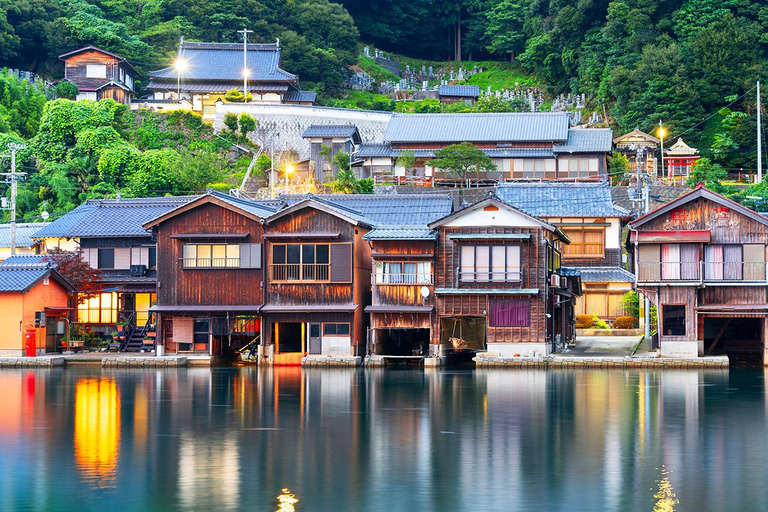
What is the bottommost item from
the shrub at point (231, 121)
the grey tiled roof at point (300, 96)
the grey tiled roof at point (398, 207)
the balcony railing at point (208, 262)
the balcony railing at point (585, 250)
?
the balcony railing at point (208, 262)

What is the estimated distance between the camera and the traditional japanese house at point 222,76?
76.2 metres

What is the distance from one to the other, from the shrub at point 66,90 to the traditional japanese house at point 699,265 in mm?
46346

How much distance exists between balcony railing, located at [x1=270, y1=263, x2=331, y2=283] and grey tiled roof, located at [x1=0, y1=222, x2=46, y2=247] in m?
18.1

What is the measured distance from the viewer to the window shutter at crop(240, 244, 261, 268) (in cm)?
3994

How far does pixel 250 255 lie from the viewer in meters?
40.1

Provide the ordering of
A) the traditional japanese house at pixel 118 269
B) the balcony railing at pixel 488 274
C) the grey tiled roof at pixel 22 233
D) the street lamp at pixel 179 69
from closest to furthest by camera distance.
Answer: the balcony railing at pixel 488 274 < the traditional japanese house at pixel 118 269 < the grey tiled roof at pixel 22 233 < the street lamp at pixel 179 69

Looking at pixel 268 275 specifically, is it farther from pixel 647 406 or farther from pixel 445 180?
pixel 445 180

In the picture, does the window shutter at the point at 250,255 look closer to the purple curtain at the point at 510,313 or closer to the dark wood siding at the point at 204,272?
the dark wood siding at the point at 204,272

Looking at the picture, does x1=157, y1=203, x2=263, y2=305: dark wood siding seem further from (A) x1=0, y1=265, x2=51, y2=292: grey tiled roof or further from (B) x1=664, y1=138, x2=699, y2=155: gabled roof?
(B) x1=664, y1=138, x2=699, y2=155: gabled roof

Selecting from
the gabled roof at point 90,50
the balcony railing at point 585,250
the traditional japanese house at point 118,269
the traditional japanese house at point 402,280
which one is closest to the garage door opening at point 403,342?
the traditional japanese house at point 402,280

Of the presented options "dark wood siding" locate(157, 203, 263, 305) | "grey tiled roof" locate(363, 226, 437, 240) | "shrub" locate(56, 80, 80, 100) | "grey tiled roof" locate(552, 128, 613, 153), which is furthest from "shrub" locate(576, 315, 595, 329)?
"shrub" locate(56, 80, 80, 100)

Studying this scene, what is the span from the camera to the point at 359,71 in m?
95.7

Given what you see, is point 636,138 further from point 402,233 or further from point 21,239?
point 21,239

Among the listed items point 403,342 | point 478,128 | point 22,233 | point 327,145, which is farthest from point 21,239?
point 478,128
